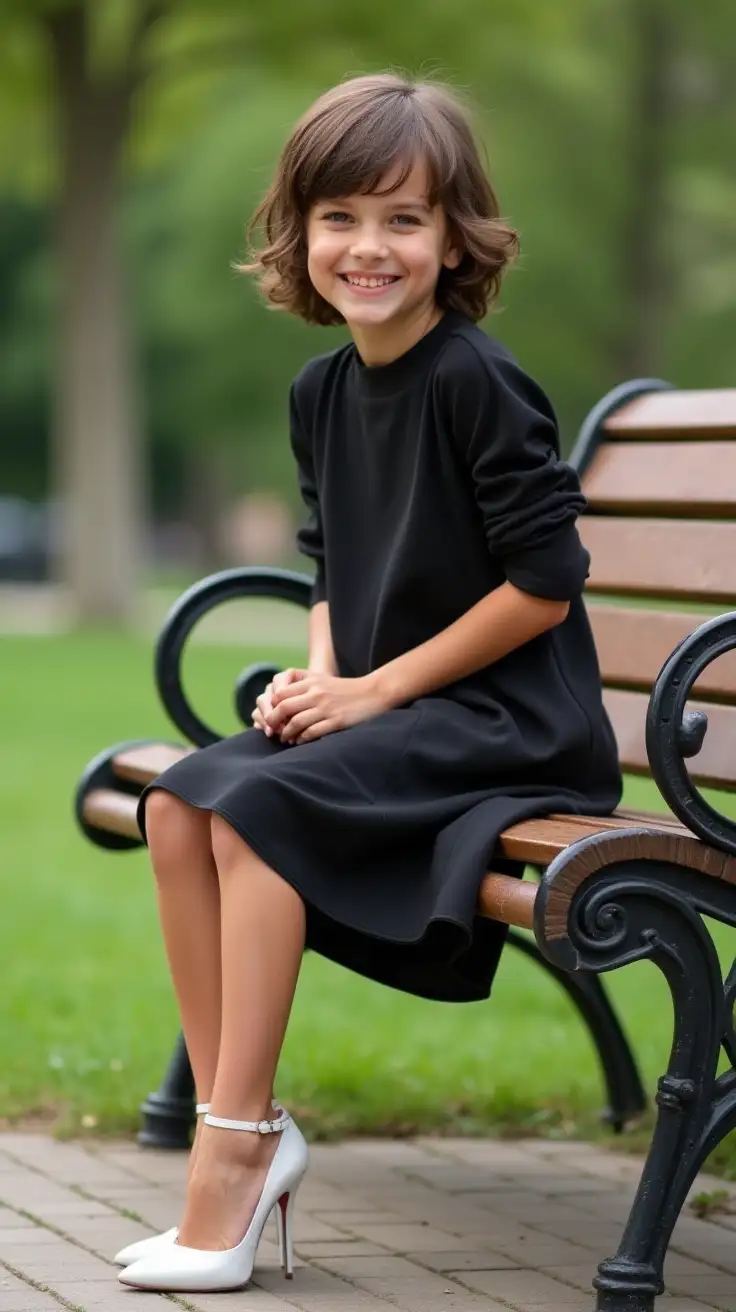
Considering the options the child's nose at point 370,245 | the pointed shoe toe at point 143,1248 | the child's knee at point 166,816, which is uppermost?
the child's nose at point 370,245

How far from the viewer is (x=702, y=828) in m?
2.71

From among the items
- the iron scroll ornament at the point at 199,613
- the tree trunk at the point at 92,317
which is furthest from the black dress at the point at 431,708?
the tree trunk at the point at 92,317

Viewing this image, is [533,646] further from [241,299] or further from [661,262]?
[241,299]

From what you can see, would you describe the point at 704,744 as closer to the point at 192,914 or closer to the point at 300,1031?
the point at 192,914

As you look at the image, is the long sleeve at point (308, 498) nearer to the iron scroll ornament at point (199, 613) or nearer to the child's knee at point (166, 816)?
the iron scroll ornament at point (199, 613)

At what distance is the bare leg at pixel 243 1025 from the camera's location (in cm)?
279

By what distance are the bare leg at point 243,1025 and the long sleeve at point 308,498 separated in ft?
2.74

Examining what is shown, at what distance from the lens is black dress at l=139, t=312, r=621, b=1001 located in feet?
9.29

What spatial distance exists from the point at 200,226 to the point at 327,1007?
85.5 feet

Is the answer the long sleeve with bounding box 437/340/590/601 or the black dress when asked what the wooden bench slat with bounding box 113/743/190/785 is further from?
the long sleeve with bounding box 437/340/590/601

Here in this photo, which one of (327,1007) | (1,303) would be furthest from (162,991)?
(1,303)

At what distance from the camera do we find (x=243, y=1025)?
279cm

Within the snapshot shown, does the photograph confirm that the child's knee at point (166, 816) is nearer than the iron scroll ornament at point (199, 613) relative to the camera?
Yes

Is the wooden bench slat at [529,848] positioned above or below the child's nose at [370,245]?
below
